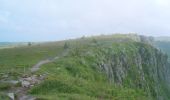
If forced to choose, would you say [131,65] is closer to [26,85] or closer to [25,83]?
[25,83]

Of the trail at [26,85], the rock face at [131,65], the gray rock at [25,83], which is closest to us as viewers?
the trail at [26,85]

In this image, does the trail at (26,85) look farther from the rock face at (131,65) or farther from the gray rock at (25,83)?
the rock face at (131,65)

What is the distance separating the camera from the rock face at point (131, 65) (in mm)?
97144

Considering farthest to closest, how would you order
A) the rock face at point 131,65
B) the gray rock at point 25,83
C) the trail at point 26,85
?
the rock face at point 131,65
the gray rock at point 25,83
the trail at point 26,85

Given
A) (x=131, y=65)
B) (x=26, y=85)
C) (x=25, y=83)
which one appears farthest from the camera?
(x=131, y=65)

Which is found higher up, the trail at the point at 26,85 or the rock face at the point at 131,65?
the trail at the point at 26,85

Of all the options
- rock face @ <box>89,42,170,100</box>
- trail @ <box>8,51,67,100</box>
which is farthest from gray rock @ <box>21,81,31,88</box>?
rock face @ <box>89,42,170,100</box>

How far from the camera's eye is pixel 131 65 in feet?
440

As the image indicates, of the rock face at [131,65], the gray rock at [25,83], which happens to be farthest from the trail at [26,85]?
the rock face at [131,65]

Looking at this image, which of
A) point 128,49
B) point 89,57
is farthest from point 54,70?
point 128,49

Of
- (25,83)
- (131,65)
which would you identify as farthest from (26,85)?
(131,65)

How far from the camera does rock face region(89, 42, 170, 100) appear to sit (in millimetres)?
97144

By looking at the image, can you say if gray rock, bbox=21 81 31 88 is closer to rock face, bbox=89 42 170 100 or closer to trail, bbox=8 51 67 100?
trail, bbox=8 51 67 100

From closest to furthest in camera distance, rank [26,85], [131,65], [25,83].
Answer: [26,85]
[25,83]
[131,65]
